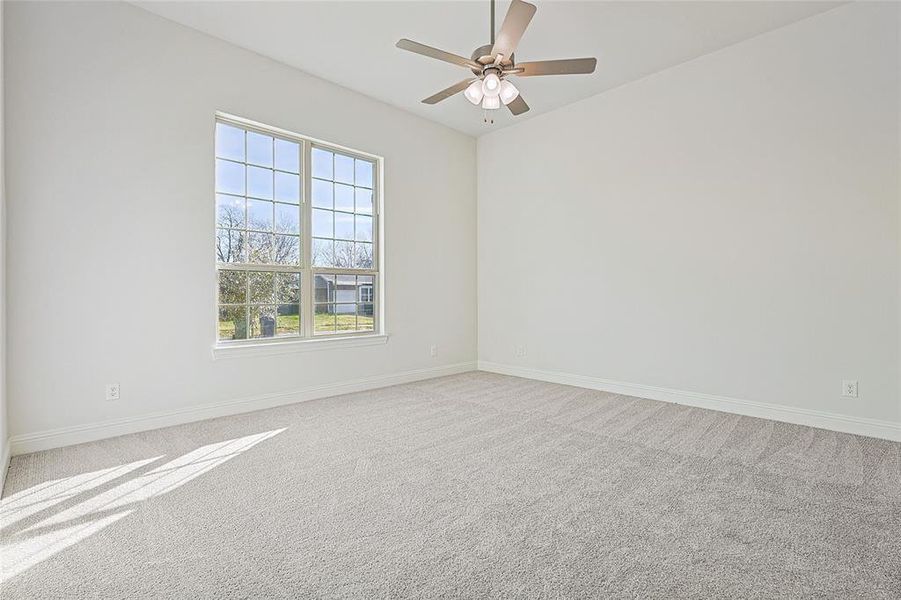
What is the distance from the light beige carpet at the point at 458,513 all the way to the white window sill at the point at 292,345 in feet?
2.22

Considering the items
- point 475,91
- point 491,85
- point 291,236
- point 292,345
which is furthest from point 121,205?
point 491,85

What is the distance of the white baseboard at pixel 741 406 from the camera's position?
3.22 m

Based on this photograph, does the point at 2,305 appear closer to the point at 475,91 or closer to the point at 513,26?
the point at 475,91

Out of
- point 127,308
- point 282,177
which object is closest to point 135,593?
point 127,308

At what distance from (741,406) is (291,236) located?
425 cm

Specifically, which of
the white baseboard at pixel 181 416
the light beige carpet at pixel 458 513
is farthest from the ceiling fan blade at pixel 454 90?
the white baseboard at pixel 181 416

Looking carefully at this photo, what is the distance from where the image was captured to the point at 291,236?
13.9 feet

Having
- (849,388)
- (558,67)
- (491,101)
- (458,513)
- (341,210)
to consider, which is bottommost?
(458,513)

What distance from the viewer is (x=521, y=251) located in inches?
216

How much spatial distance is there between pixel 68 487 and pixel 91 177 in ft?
6.61

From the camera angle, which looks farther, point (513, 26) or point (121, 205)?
point (121, 205)

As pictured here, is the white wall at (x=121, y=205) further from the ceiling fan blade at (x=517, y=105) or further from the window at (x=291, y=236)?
the ceiling fan blade at (x=517, y=105)

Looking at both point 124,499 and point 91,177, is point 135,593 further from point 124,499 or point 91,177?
point 91,177

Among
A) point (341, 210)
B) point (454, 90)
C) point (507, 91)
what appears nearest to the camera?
point (507, 91)
